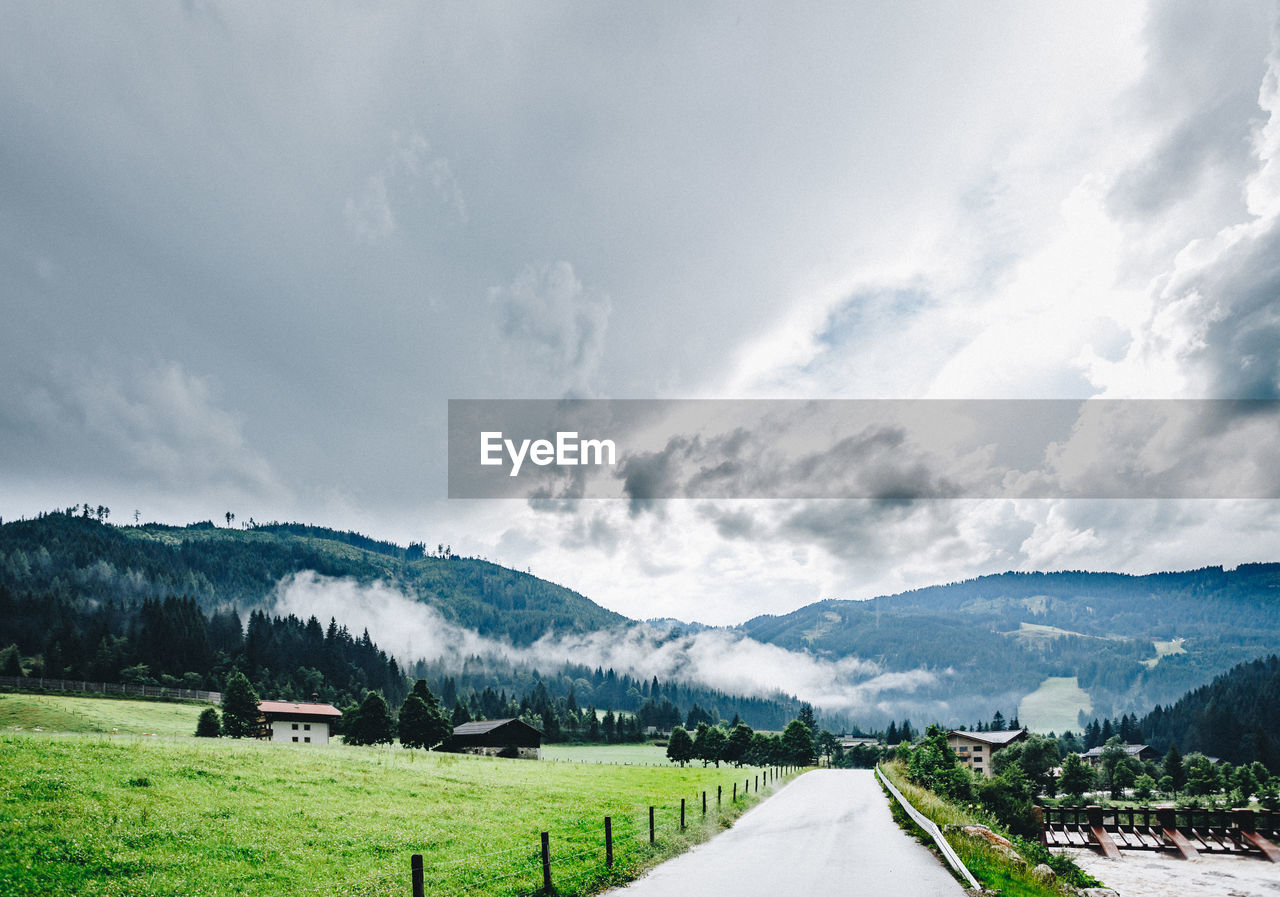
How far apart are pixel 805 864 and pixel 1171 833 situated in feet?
158

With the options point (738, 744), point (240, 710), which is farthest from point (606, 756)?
point (240, 710)

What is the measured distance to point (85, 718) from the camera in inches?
2298

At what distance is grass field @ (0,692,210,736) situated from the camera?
54188mm

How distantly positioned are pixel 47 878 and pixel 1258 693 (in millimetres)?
213640

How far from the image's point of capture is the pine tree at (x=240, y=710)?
3051 inches

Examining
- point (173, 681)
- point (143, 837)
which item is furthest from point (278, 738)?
point (143, 837)

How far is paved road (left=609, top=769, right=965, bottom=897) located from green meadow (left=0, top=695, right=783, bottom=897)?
1.09m

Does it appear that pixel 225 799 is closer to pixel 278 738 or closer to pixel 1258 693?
pixel 278 738

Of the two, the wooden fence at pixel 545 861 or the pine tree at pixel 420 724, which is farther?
the pine tree at pixel 420 724

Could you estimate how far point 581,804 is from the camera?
32.4 meters

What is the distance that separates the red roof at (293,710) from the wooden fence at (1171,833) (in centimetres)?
8415

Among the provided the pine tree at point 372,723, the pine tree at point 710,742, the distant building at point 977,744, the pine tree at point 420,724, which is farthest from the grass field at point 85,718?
the distant building at point 977,744

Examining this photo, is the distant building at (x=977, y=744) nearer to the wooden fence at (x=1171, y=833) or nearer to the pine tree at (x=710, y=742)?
the pine tree at (x=710, y=742)

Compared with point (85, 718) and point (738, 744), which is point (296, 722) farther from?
point (738, 744)
